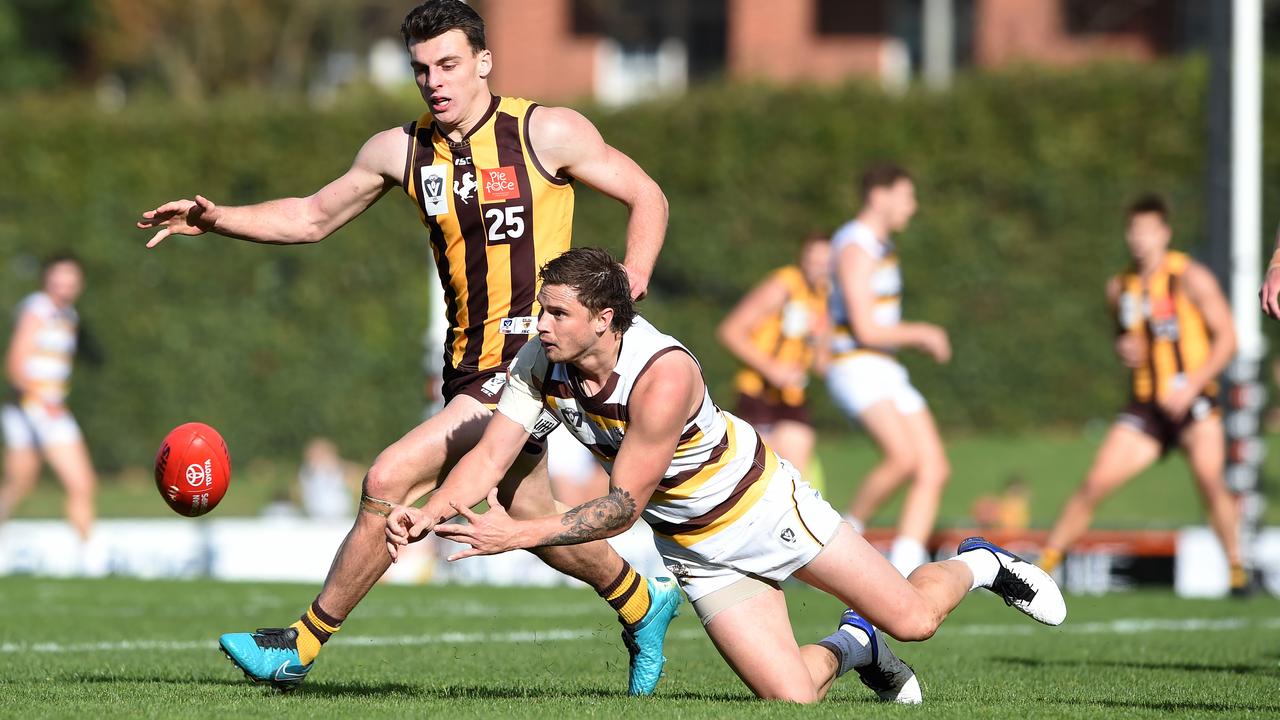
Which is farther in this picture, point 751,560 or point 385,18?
point 385,18

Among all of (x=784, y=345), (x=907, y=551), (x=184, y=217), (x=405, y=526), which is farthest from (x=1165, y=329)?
(x=405, y=526)

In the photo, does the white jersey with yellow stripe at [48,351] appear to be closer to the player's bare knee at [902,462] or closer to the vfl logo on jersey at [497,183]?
the player's bare knee at [902,462]

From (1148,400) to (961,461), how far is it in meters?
8.83

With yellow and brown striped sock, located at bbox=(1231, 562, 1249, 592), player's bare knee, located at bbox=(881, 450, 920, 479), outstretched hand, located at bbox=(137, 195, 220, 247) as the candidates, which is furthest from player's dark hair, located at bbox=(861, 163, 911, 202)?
outstretched hand, located at bbox=(137, 195, 220, 247)

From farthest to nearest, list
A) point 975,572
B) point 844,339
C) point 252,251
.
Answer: point 252,251, point 844,339, point 975,572

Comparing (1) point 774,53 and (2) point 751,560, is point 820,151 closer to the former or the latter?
(1) point 774,53

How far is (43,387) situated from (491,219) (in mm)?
8311

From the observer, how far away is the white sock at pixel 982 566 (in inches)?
255

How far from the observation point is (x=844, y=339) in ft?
35.0

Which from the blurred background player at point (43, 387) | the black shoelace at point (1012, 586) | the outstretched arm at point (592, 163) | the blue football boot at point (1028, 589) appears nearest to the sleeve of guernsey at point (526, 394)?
the outstretched arm at point (592, 163)

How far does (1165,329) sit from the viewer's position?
11.4 metres

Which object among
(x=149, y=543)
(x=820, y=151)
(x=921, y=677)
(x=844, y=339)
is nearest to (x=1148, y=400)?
(x=844, y=339)

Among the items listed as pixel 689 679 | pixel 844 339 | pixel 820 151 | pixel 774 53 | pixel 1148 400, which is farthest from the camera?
pixel 774 53

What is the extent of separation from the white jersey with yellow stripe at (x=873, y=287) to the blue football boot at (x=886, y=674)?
442cm
